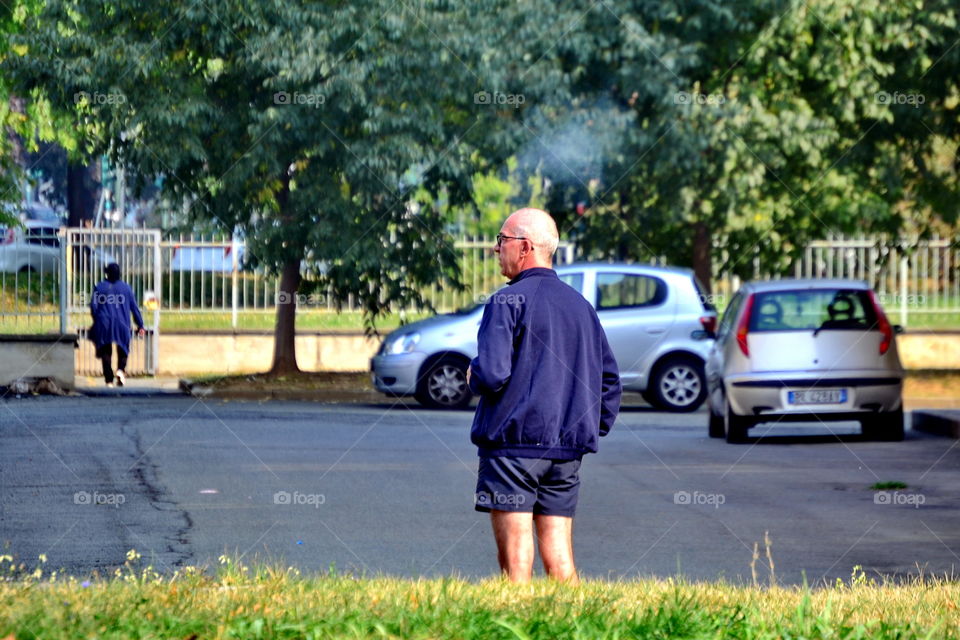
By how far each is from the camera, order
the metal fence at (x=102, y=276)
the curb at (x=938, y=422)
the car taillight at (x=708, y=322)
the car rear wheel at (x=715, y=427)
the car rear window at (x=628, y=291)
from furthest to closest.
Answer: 1. the metal fence at (x=102, y=276)
2. the car rear window at (x=628, y=291)
3. the car taillight at (x=708, y=322)
4. the car rear wheel at (x=715, y=427)
5. the curb at (x=938, y=422)

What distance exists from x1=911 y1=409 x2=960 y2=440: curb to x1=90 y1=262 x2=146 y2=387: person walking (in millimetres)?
11241

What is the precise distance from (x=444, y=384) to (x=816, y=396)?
5877mm

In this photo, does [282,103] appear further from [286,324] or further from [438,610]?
[438,610]

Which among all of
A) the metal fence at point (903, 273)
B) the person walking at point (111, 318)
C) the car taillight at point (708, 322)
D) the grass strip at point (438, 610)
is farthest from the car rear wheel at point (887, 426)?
the person walking at point (111, 318)

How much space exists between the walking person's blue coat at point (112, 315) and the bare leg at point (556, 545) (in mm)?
17239

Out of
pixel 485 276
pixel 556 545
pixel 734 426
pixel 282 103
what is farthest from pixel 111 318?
pixel 556 545

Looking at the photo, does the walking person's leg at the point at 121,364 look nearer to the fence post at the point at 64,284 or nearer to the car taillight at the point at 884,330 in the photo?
the fence post at the point at 64,284

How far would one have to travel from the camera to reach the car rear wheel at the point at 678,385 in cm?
1964

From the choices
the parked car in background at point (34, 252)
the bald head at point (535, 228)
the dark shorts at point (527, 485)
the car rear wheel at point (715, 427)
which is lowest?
the car rear wheel at point (715, 427)

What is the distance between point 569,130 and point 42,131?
8.06 metres

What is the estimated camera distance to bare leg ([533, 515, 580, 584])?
19.5ft

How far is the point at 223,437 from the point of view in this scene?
48.2ft

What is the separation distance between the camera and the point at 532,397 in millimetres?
5742

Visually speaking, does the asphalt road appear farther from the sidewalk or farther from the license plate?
the sidewalk
